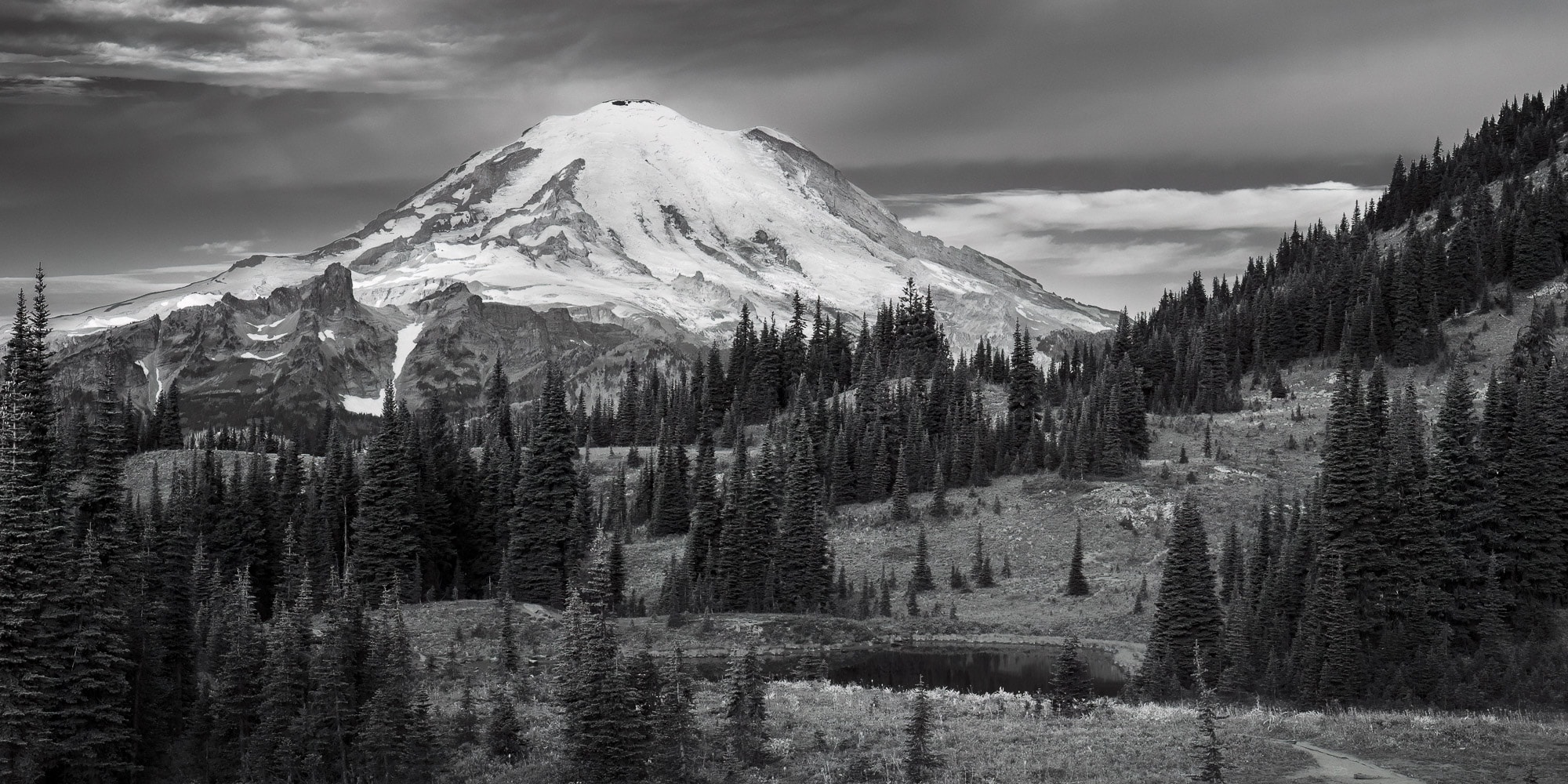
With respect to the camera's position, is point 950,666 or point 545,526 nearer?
point 950,666

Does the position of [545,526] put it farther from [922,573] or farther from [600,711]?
[600,711]

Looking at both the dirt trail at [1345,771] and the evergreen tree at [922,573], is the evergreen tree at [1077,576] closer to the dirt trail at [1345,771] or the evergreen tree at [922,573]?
the evergreen tree at [922,573]

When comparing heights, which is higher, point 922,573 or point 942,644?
point 922,573

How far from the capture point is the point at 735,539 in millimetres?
87875

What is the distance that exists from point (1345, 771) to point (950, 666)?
45077 mm

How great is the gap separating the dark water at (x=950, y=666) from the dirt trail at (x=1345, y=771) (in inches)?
1161

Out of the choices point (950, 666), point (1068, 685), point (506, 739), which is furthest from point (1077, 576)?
point (506, 739)

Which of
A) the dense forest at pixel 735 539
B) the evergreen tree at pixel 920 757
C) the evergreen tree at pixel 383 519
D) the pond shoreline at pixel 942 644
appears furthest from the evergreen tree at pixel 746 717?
the evergreen tree at pixel 383 519

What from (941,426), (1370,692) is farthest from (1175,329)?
(1370,692)

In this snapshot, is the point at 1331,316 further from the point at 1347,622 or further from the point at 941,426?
the point at 1347,622

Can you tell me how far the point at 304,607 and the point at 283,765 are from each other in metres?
4.89

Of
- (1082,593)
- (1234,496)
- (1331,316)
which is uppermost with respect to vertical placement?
(1331,316)

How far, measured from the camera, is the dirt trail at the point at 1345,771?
25.7 metres

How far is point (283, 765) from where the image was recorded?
32.3m
